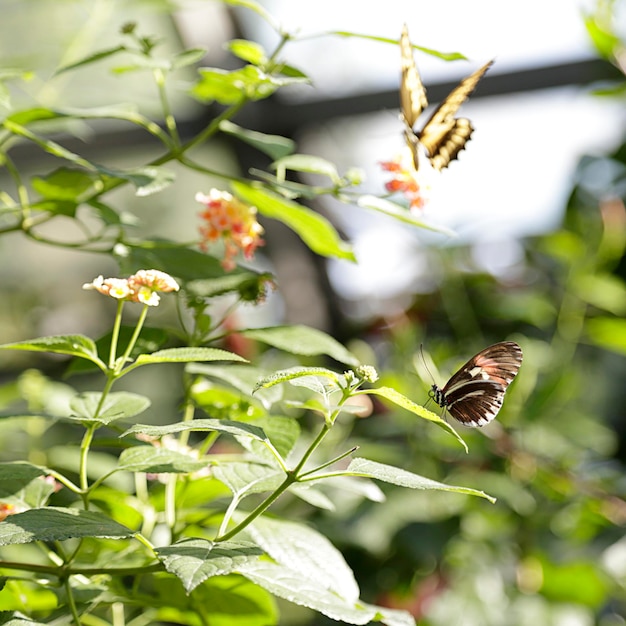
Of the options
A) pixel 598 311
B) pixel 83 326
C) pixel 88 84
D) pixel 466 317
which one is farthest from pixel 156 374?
pixel 598 311

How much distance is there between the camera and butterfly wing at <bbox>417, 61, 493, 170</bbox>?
2.49ft

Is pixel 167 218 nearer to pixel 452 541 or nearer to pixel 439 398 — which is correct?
pixel 452 541

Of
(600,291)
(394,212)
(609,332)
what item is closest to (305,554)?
(394,212)

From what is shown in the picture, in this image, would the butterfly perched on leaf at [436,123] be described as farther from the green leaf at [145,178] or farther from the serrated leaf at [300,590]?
the serrated leaf at [300,590]

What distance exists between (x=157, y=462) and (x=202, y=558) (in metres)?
0.11

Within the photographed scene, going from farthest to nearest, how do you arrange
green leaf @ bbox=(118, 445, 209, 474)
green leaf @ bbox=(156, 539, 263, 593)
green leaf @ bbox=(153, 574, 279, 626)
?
green leaf @ bbox=(153, 574, 279, 626), green leaf @ bbox=(118, 445, 209, 474), green leaf @ bbox=(156, 539, 263, 593)

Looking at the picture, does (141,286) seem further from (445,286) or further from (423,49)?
(445,286)

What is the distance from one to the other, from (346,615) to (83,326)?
2148mm

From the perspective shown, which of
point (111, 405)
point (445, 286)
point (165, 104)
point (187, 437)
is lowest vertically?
point (445, 286)

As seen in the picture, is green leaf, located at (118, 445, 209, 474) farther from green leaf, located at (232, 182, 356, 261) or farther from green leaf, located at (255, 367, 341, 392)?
green leaf, located at (232, 182, 356, 261)

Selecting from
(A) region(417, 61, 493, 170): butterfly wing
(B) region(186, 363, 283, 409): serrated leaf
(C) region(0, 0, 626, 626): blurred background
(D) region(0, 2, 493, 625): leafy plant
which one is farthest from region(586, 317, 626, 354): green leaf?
(B) region(186, 363, 283, 409): serrated leaf

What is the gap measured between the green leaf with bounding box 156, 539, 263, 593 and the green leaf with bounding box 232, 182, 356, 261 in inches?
12.2

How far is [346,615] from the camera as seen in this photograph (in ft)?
1.54

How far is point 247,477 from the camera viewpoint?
524 mm
